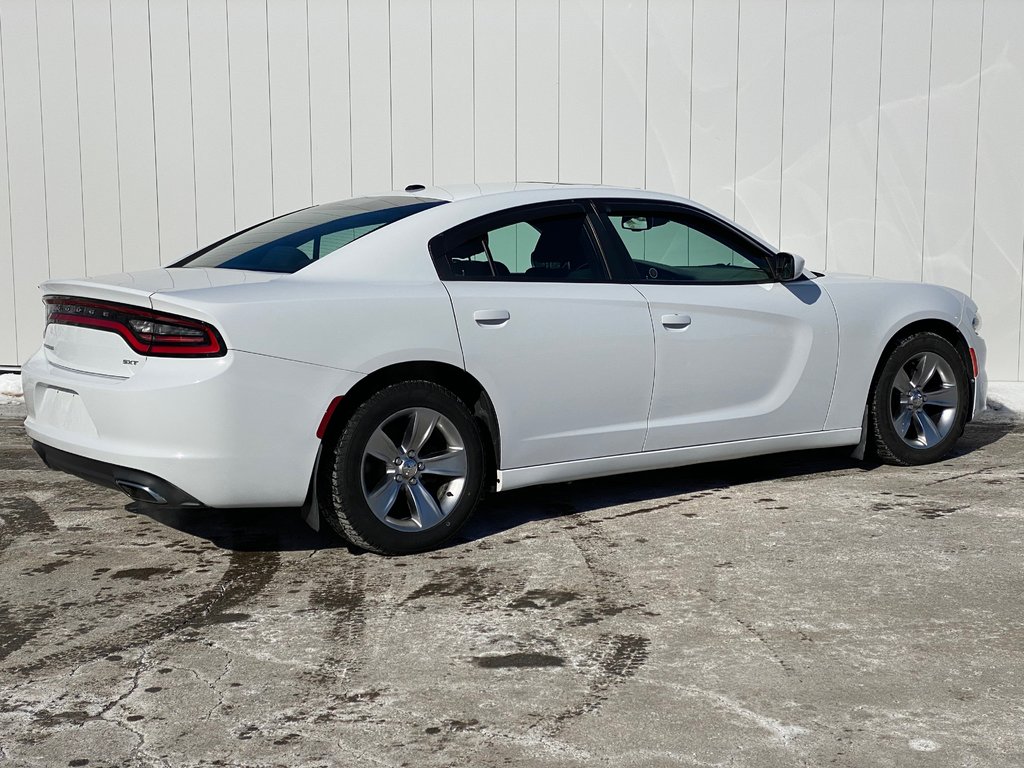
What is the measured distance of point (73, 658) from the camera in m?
3.75

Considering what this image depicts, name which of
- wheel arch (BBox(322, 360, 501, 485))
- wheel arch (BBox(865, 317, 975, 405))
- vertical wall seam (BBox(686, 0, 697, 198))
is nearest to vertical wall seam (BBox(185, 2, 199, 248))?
vertical wall seam (BBox(686, 0, 697, 198))

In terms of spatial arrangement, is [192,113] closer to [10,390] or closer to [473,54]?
[473,54]

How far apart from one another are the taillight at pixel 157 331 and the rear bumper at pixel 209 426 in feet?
0.13

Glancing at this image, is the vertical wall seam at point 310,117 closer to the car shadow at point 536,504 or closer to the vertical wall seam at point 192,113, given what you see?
the vertical wall seam at point 192,113

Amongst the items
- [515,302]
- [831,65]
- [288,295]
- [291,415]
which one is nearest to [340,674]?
[291,415]

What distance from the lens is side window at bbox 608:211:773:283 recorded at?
18.3 feet

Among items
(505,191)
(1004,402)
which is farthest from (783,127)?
(505,191)

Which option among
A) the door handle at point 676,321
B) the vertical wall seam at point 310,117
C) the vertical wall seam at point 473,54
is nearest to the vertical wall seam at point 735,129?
the vertical wall seam at point 473,54

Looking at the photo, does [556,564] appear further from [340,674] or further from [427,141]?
[427,141]

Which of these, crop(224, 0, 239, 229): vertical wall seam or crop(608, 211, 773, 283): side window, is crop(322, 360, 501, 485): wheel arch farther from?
crop(224, 0, 239, 229): vertical wall seam

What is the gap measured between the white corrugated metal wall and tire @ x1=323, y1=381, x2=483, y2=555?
453 centimetres

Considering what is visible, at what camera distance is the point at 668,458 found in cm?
561

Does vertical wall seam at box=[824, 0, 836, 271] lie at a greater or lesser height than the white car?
greater

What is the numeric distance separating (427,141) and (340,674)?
20.0 feet
